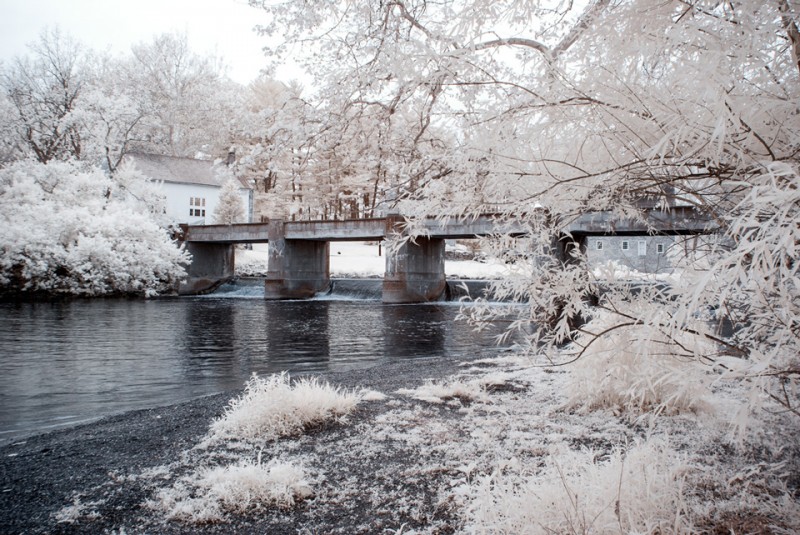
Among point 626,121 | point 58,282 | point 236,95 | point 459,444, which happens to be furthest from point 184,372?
point 236,95

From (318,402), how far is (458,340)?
10.6 meters

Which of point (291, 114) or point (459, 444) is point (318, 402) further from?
point (291, 114)

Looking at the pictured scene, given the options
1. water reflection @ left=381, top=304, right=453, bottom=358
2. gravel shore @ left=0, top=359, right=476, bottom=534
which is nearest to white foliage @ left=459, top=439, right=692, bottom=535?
gravel shore @ left=0, top=359, right=476, bottom=534

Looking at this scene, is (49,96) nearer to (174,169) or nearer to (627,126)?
(174,169)

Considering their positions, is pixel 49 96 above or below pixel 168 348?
above

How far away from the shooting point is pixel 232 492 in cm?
379

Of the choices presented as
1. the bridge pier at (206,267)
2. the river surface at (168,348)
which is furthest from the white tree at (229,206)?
the river surface at (168,348)

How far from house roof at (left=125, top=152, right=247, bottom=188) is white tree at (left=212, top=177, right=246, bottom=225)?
108 cm

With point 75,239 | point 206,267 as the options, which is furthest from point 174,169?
point 75,239

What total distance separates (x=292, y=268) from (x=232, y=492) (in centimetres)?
2978

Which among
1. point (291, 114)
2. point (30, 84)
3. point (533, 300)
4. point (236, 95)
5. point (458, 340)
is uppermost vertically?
point (236, 95)

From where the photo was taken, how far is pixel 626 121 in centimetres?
316

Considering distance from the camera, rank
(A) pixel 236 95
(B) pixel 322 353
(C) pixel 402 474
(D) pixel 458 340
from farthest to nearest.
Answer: (A) pixel 236 95 < (D) pixel 458 340 < (B) pixel 322 353 < (C) pixel 402 474

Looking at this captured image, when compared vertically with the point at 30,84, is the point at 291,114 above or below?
below
